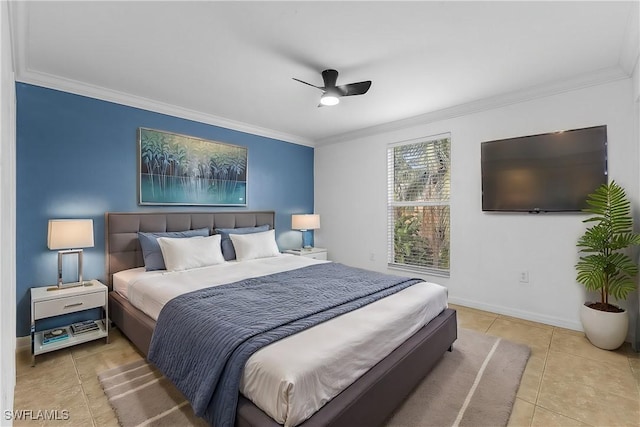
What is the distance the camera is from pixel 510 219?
11.3 ft

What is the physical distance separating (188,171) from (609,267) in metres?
4.53

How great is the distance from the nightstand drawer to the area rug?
0.70 meters

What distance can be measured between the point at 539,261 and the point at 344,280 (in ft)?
7.26

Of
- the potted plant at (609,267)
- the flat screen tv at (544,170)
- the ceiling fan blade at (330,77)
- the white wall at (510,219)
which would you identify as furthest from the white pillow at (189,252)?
the potted plant at (609,267)

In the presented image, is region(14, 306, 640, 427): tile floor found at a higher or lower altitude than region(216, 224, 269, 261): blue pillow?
lower

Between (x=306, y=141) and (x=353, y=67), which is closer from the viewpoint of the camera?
(x=353, y=67)

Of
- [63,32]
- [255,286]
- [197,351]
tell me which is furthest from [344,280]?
[63,32]

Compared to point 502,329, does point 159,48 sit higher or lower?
higher

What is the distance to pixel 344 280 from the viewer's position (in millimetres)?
2781

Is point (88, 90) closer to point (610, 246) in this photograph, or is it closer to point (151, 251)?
point (151, 251)

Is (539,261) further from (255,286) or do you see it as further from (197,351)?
(197,351)

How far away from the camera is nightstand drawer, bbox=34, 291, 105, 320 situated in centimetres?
246

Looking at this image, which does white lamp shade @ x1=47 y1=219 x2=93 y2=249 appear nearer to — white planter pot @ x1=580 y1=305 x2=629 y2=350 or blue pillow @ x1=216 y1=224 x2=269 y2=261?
blue pillow @ x1=216 y1=224 x2=269 y2=261

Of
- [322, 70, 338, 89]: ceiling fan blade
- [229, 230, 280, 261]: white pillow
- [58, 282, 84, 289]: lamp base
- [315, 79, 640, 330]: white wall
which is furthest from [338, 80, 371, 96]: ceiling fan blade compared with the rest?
[58, 282, 84, 289]: lamp base
